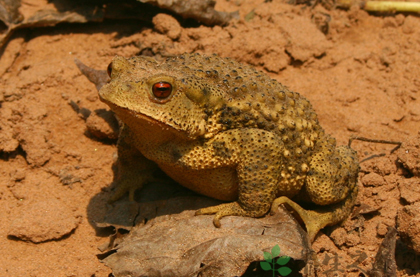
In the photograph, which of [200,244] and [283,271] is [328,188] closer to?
[283,271]

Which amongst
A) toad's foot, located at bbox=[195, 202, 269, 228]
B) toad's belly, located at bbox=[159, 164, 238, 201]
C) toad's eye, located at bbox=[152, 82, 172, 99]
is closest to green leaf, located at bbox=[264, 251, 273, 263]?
toad's foot, located at bbox=[195, 202, 269, 228]

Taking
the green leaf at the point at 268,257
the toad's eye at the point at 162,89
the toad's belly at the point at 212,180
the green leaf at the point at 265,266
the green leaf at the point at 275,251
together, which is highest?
the toad's eye at the point at 162,89

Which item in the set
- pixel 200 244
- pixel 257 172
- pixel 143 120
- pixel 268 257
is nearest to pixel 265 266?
pixel 268 257

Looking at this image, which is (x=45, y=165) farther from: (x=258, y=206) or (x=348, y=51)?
(x=348, y=51)

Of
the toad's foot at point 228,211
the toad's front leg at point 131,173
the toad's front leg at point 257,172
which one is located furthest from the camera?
the toad's front leg at point 131,173

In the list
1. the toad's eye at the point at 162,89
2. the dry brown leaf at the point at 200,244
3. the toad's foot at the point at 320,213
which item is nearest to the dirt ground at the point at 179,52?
the toad's foot at the point at 320,213

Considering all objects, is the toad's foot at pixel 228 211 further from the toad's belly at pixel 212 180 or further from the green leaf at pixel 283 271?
the green leaf at pixel 283 271
